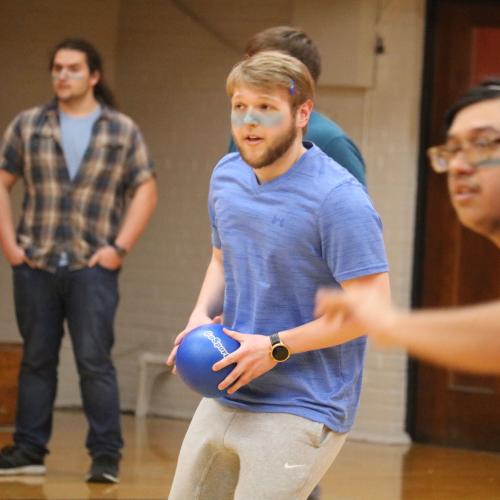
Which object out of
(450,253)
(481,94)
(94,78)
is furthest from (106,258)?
(481,94)

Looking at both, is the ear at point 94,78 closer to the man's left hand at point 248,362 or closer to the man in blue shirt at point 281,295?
the man in blue shirt at point 281,295

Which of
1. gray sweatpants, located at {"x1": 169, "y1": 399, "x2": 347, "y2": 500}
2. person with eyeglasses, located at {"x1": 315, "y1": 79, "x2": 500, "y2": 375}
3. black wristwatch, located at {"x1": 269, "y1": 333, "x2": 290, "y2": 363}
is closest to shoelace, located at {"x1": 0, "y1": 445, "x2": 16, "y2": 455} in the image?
gray sweatpants, located at {"x1": 169, "y1": 399, "x2": 347, "y2": 500}

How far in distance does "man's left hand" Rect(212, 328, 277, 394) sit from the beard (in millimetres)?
458

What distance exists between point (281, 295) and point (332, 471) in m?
3.62

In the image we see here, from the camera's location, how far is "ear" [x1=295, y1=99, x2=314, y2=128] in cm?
338

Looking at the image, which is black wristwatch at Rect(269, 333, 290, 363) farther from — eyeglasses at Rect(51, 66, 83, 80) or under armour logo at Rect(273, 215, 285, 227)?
eyeglasses at Rect(51, 66, 83, 80)

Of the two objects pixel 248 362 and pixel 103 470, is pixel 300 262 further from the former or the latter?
pixel 103 470

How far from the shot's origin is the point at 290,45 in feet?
13.0

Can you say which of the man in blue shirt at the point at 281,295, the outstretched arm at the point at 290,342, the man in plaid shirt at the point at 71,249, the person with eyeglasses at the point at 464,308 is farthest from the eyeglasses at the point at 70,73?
the person with eyeglasses at the point at 464,308

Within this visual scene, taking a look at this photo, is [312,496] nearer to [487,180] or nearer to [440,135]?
[487,180]

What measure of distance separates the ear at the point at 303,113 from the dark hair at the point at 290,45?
0.54 meters

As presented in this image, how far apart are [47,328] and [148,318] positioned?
257 centimetres

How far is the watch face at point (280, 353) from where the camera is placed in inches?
127

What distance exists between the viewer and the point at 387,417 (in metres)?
7.78
